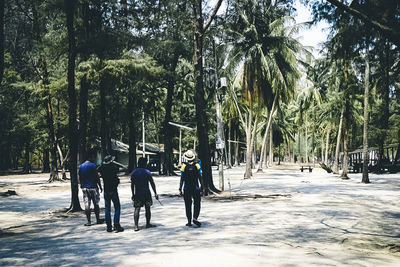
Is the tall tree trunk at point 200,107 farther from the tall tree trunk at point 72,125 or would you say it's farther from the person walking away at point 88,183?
the person walking away at point 88,183

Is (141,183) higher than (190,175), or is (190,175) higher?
(190,175)

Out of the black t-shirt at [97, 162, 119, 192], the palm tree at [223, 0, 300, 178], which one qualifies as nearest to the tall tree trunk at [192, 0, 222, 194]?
the black t-shirt at [97, 162, 119, 192]

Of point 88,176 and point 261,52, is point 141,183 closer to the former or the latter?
point 88,176

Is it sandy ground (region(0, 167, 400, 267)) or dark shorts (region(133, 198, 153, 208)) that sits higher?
dark shorts (region(133, 198, 153, 208))

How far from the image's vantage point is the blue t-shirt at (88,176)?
9.13 metres

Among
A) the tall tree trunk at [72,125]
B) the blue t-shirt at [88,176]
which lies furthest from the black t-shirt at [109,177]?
the tall tree trunk at [72,125]

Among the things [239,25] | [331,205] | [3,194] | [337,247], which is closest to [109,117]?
[239,25]

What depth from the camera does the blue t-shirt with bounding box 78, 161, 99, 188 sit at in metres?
9.13

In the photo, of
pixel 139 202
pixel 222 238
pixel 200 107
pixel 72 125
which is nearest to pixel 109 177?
pixel 139 202

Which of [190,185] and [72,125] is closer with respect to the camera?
[190,185]

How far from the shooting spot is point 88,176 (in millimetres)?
9164

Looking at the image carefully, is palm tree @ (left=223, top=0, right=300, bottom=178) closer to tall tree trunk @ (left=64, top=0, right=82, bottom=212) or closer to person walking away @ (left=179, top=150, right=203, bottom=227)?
tall tree trunk @ (left=64, top=0, right=82, bottom=212)

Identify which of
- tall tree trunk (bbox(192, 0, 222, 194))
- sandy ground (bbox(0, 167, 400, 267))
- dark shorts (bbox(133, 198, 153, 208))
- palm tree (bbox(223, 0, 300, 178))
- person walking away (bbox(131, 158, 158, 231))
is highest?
palm tree (bbox(223, 0, 300, 178))

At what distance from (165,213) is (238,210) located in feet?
7.65
